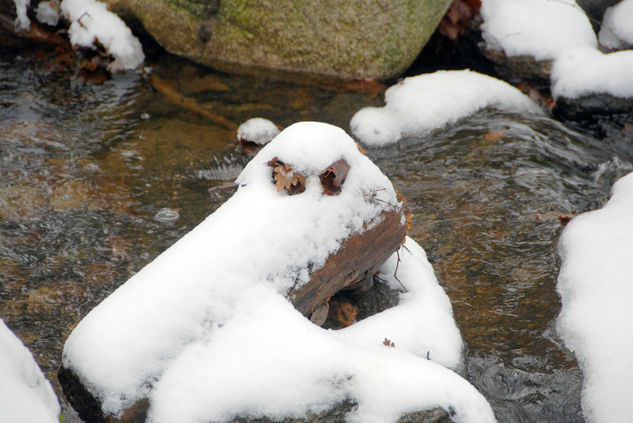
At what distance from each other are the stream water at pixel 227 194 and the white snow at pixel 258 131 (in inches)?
7.4

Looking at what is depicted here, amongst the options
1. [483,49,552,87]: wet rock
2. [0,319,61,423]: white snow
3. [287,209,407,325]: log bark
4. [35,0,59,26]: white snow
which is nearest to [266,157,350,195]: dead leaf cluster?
[287,209,407,325]: log bark

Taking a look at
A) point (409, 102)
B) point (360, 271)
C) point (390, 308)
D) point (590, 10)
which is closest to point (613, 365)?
point (390, 308)

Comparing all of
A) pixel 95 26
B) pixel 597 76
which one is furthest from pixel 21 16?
pixel 597 76

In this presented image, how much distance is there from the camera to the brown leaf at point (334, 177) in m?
2.68

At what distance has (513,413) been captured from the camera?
9.55ft

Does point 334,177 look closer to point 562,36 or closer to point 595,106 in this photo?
point 595,106

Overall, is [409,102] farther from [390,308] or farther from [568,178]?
[390,308]

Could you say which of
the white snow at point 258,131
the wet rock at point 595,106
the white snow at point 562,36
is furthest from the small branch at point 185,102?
the wet rock at point 595,106

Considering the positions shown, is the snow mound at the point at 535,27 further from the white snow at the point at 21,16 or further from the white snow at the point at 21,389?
the white snow at the point at 21,389

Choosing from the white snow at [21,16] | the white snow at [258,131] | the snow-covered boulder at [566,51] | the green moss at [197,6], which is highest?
the snow-covered boulder at [566,51]

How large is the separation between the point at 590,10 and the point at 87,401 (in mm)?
7925

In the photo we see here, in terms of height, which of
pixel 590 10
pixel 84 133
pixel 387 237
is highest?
pixel 590 10

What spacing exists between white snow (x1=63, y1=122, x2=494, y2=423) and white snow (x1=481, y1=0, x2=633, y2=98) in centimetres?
452

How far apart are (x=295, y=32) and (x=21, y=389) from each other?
562 centimetres
